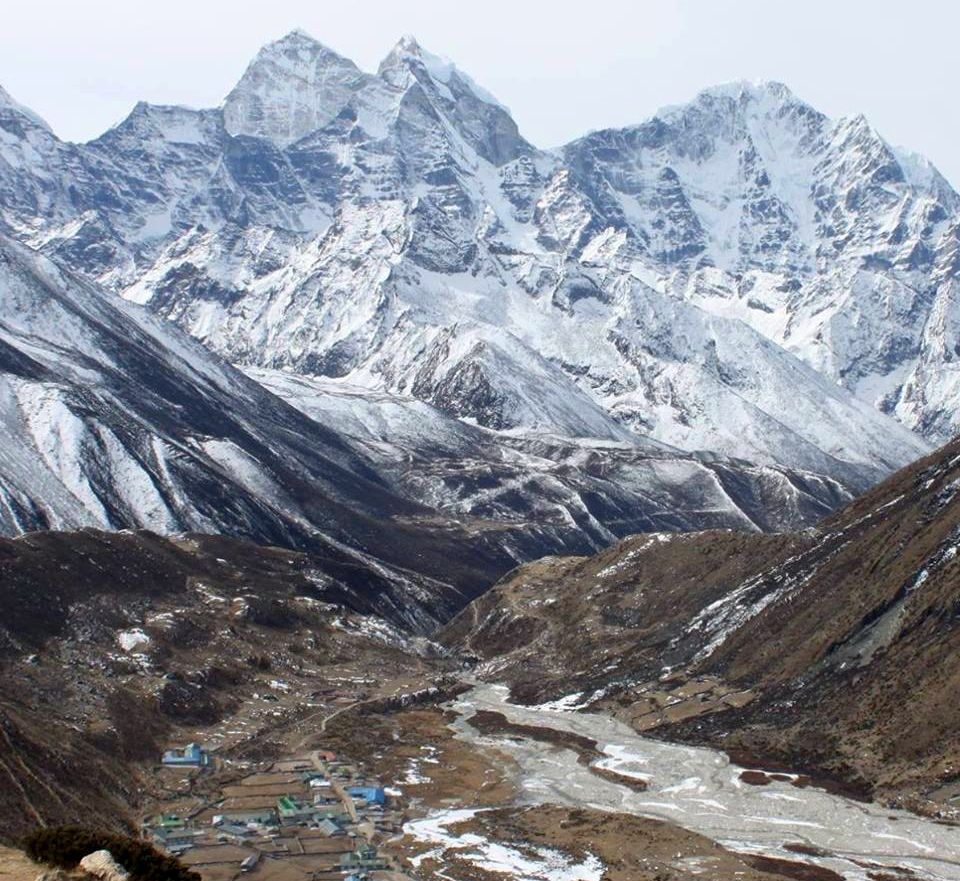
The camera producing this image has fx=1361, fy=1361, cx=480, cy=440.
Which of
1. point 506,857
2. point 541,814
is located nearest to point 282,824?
point 506,857

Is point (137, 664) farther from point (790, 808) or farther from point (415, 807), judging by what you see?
point (790, 808)

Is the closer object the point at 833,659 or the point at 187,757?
the point at 187,757

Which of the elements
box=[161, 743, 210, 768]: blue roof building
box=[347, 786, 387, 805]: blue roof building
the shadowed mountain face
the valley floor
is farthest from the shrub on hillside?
the shadowed mountain face

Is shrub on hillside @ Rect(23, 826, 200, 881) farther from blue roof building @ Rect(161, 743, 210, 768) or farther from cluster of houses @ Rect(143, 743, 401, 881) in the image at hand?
blue roof building @ Rect(161, 743, 210, 768)

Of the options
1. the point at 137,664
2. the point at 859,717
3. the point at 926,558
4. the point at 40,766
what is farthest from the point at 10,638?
the point at 926,558

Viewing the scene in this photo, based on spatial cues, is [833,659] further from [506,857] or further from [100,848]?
[100,848]

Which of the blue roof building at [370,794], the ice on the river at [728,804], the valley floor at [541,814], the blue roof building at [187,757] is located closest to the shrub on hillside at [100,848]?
the valley floor at [541,814]

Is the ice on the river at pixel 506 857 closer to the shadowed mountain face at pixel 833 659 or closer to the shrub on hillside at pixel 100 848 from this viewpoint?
the shadowed mountain face at pixel 833 659
